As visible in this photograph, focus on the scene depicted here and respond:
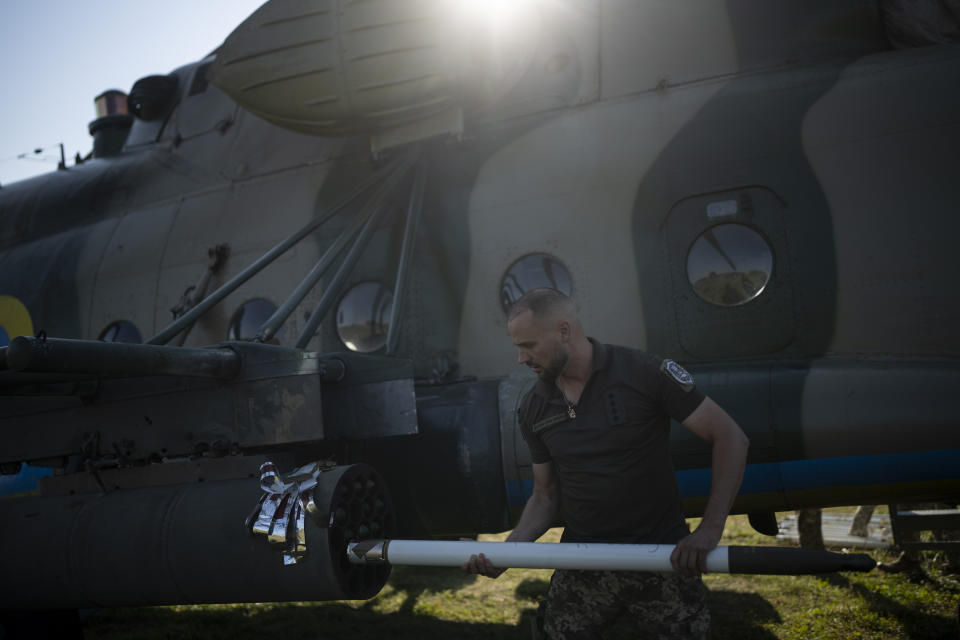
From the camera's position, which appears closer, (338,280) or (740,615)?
(338,280)

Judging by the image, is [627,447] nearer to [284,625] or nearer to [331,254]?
[331,254]

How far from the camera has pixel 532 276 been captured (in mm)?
4984

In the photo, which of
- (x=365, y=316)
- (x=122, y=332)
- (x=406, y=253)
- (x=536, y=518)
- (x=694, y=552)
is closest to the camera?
(x=694, y=552)

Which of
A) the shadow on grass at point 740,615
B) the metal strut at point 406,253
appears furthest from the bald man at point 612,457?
the shadow on grass at point 740,615

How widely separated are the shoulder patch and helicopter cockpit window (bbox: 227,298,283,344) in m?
3.58

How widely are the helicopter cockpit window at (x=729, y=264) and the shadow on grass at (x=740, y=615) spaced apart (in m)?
2.02

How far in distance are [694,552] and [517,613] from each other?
3.71 meters

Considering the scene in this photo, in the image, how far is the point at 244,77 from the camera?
5.38 metres

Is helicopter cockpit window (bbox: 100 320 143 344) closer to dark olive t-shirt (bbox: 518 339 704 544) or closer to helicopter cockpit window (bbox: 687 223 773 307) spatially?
helicopter cockpit window (bbox: 687 223 773 307)

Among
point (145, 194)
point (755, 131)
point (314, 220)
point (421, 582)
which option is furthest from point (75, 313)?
point (755, 131)

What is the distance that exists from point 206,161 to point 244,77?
147cm

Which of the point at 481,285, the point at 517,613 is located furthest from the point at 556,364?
the point at 517,613

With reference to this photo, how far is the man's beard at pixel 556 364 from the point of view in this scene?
289cm

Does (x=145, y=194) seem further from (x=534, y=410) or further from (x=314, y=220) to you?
(x=534, y=410)
